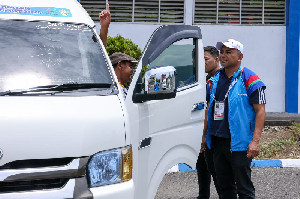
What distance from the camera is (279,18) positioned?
53.2 feet

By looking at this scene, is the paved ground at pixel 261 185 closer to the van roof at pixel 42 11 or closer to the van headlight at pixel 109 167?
the van roof at pixel 42 11

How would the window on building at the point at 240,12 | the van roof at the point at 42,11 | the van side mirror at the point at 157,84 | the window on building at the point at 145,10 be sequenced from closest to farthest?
1. the van side mirror at the point at 157,84
2. the van roof at the point at 42,11
3. the window on building at the point at 145,10
4. the window on building at the point at 240,12

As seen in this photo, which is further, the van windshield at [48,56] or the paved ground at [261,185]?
the paved ground at [261,185]

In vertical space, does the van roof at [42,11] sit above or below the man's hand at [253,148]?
above

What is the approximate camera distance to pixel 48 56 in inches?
165

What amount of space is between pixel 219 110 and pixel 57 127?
251 centimetres

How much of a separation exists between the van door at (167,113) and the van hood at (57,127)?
0.19 metres

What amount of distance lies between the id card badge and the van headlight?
6.81 ft

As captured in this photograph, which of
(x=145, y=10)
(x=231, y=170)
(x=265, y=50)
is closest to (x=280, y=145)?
(x=231, y=170)

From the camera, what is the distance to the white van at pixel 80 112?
138 inches

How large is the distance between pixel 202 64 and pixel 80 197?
2.30 meters

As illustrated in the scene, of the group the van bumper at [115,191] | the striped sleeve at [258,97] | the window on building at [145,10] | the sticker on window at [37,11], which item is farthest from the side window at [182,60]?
the window on building at [145,10]

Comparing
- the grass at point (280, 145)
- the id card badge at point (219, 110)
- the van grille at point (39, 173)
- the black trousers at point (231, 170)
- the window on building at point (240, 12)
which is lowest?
the grass at point (280, 145)

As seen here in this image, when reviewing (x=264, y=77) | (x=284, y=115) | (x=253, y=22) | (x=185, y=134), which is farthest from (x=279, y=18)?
(x=185, y=134)
